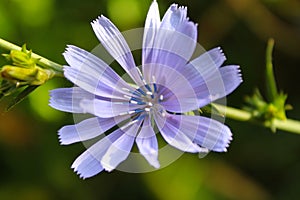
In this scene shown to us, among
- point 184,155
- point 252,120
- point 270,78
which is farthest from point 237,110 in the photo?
point 184,155

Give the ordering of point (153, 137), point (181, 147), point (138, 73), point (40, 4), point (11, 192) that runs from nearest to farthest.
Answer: point (181, 147), point (153, 137), point (138, 73), point (40, 4), point (11, 192)

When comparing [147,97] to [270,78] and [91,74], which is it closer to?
[91,74]

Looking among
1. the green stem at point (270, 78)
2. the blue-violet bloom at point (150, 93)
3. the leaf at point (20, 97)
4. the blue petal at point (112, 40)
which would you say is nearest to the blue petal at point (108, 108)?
the blue-violet bloom at point (150, 93)

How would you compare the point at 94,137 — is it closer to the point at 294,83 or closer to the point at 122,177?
the point at 122,177

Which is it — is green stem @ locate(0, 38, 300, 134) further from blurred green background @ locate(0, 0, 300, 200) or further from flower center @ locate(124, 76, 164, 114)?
blurred green background @ locate(0, 0, 300, 200)

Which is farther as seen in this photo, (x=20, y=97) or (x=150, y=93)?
(x=150, y=93)

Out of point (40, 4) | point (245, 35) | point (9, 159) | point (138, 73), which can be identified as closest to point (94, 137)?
point (138, 73)

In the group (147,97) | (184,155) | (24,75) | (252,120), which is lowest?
(184,155)

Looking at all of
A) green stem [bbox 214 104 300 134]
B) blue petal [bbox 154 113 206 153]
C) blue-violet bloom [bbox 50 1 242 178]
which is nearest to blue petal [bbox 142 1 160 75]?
blue-violet bloom [bbox 50 1 242 178]
